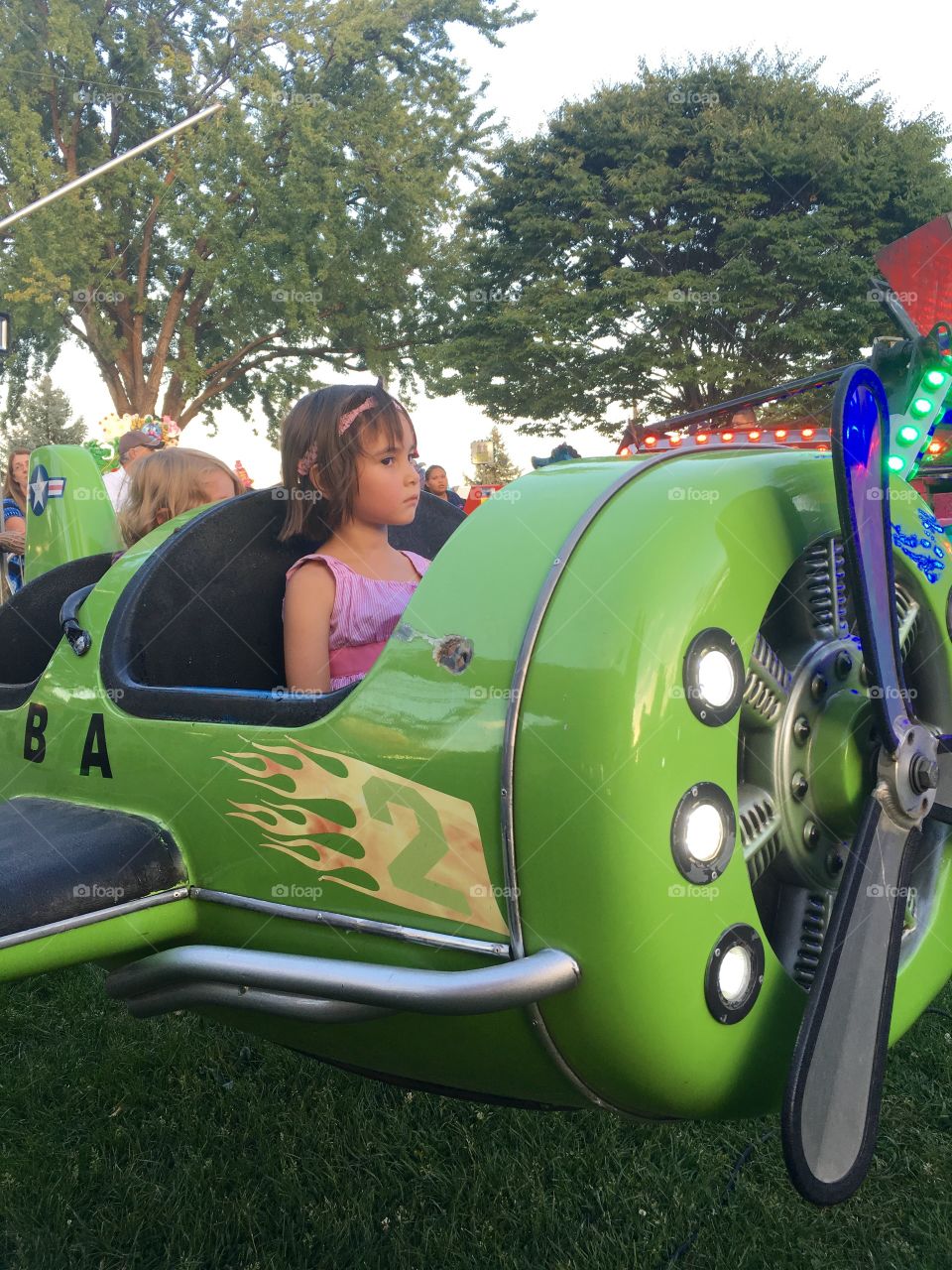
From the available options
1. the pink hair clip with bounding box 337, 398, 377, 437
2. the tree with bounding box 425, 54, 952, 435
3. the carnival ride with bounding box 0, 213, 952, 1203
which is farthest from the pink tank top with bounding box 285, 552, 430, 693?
the tree with bounding box 425, 54, 952, 435

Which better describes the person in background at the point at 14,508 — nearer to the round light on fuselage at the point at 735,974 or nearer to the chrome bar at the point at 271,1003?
the chrome bar at the point at 271,1003

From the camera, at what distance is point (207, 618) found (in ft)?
7.70

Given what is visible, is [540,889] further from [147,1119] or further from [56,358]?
[56,358]

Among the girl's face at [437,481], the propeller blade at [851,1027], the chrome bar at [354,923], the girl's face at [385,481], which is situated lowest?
the propeller blade at [851,1027]

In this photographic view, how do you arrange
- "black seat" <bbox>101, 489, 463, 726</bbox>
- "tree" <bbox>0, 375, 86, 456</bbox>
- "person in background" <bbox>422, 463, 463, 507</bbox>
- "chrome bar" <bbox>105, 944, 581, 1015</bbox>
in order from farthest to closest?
"tree" <bbox>0, 375, 86, 456</bbox> → "person in background" <bbox>422, 463, 463, 507</bbox> → "black seat" <bbox>101, 489, 463, 726</bbox> → "chrome bar" <bbox>105, 944, 581, 1015</bbox>

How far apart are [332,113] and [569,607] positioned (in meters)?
24.4

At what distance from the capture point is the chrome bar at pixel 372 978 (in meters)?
1.37

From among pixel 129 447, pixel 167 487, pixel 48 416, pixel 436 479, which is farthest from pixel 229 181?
pixel 48 416

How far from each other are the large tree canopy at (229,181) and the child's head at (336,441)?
21251 millimetres

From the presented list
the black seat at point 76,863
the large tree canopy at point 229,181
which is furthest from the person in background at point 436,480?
the large tree canopy at point 229,181

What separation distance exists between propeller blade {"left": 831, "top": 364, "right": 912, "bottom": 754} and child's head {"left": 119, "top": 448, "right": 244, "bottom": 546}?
6.11ft

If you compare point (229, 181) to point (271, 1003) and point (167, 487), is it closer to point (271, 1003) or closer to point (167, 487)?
point (167, 487)

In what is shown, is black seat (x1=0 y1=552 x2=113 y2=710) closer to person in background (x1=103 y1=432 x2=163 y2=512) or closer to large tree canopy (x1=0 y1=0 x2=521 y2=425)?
person in background (x1=103 y1=432 x2=163 y2=512)

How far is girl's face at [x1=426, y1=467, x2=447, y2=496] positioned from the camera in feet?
30.7
